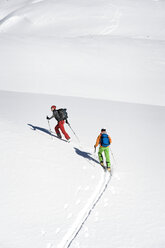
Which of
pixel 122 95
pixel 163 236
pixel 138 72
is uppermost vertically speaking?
pixel 138 72

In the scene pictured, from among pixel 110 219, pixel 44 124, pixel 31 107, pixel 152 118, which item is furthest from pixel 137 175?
pixel 31 107

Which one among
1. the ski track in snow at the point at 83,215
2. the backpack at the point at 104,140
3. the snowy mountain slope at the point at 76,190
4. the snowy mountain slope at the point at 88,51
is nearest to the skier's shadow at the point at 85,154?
the snowy mountain slope at the point at 76,190

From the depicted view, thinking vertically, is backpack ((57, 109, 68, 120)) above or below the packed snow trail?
above

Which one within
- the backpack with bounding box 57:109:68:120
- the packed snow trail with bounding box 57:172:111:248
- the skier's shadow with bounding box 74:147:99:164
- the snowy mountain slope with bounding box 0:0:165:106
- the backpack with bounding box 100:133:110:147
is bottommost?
the packed snow trail with bounding box 57:172:111:248

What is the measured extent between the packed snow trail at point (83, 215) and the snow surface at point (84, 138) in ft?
0.08

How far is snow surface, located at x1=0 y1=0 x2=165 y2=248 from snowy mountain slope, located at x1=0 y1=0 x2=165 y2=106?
0.10m

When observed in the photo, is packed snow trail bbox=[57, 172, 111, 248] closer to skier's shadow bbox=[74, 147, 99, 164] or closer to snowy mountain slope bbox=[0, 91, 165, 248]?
snowy mountain slope bbox=[0, 91, 165, 248]

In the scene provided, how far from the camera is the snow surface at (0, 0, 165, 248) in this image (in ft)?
18.2

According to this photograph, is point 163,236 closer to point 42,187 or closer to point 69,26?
point 42,187

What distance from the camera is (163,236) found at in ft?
18.1

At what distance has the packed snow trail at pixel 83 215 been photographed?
5207 millimetres

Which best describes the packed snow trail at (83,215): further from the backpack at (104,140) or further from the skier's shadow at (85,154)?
the skier's shadow at (85,154)

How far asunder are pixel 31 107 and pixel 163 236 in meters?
10.7

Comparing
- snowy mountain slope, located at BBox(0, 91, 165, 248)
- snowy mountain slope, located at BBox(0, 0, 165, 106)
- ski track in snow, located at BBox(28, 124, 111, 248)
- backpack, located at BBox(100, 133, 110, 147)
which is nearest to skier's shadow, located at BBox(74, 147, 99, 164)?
snowy mountain slope, located at BBox(0, 91, 165, 248)
